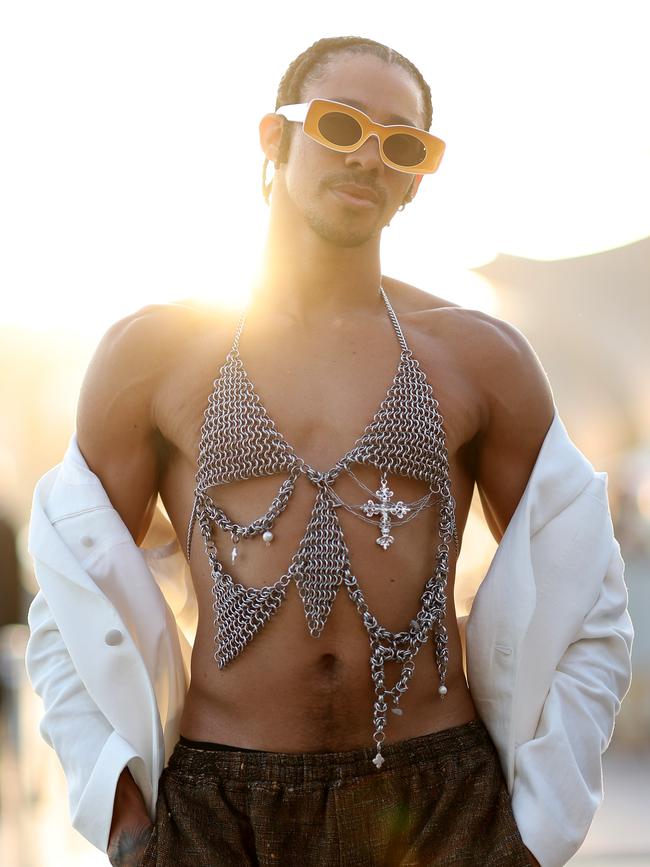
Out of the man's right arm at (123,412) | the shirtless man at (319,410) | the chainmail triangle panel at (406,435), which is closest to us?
the shirtless man at (319,410)

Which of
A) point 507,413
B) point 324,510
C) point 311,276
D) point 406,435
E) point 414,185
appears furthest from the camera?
point 414,185

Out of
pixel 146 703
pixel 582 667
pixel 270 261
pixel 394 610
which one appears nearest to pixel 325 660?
pixel 394 610

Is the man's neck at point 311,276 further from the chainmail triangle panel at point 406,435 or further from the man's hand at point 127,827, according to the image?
the man's hand at point 127,827

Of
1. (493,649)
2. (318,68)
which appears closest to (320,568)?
(493,649)

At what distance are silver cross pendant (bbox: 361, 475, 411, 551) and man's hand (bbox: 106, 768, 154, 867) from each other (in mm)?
819

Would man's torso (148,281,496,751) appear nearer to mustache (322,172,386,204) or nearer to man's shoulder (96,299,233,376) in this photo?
man's shoulder (96,299,233,376)

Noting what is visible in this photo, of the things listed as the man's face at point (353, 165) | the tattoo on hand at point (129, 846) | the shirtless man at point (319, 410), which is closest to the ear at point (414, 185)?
the shirtless man at point (319, 410)

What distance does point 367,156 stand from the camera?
3.23m

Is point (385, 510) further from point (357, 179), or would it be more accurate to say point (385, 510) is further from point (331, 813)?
point (357, 179)

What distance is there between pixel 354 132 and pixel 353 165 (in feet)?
0.27

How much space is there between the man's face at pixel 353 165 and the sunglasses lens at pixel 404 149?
0.10ft

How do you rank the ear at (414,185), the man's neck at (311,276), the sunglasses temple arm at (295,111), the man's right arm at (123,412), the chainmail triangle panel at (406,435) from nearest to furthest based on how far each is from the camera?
the chainmail triangle panel at (406,435), the man's right arm at (123,412), the sunglasses temple arm at (295,111), the man's neck at (311,276), the ear at (414,185)

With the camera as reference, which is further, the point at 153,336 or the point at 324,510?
the point at 153,336

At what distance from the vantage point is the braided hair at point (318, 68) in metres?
3.46
